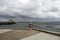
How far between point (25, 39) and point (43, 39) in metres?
2.09

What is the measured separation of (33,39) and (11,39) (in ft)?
8.41

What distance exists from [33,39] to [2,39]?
3650mm

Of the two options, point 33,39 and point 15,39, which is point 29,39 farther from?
point 15,39

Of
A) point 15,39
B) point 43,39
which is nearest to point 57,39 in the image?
point 43,39

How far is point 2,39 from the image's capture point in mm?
13055

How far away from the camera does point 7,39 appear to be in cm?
1298

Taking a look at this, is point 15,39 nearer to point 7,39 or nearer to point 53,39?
point 7,39

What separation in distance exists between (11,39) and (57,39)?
5254 millimetres

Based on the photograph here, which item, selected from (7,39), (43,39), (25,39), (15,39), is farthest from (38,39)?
(7,39)

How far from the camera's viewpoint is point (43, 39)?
12.6 m

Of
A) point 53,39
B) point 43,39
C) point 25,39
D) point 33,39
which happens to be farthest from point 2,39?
point 53,39

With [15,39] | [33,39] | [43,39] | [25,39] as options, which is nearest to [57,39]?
[43,39]

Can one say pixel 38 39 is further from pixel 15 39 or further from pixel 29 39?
pixel 15 39

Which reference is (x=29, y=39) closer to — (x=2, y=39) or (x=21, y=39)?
(x=21, y=39)
